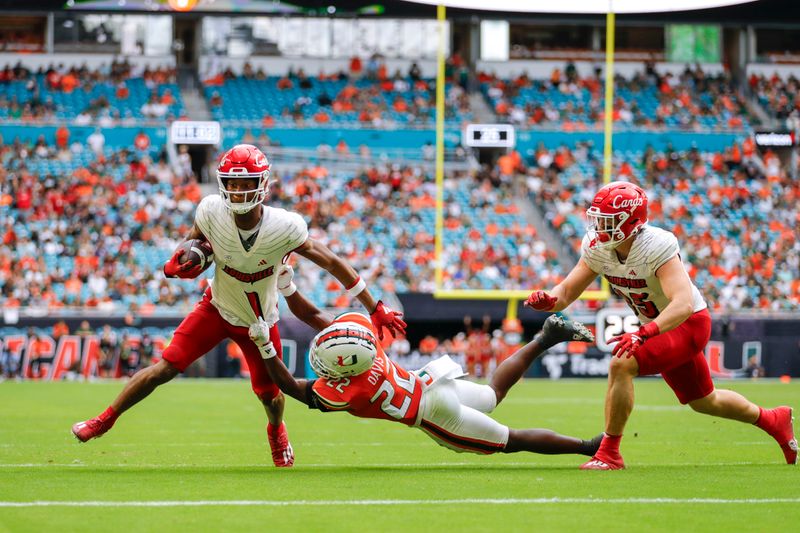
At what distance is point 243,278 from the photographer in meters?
7.23

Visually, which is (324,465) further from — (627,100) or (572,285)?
(627,100)

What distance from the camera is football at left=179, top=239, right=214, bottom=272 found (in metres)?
6.75

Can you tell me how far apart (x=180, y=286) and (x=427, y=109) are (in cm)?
989

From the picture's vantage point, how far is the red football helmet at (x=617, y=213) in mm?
6758

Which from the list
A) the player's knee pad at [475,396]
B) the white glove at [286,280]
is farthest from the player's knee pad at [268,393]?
the player's knee pad at [475,396]

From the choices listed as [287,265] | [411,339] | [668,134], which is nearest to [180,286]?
[411,339]

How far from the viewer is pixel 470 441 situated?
257 inches

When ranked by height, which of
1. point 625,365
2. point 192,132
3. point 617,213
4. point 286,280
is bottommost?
point 625,365

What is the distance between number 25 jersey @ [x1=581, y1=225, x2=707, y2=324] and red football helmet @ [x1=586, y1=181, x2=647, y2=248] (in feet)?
0.41

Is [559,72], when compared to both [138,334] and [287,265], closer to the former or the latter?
[138,334]

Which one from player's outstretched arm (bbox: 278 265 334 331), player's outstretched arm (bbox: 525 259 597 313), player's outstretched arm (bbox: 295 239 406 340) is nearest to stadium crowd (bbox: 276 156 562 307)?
player's outstretched arm (bbox: 278 265 334 331)

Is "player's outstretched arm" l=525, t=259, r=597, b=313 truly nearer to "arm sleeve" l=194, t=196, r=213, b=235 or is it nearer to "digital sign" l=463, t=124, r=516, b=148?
"arm sleeve" l=194, t=196, r=213, b=235

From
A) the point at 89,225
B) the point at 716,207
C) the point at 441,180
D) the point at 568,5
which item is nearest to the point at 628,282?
the point at 441,180

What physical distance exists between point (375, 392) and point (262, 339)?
98 cm
